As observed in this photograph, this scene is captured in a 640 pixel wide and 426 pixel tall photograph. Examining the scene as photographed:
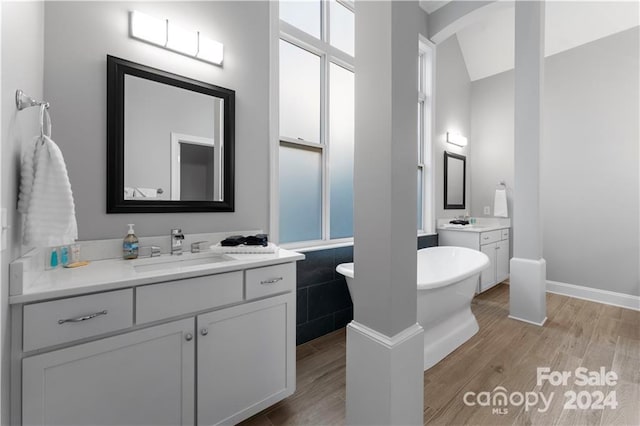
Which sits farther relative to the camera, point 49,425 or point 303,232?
point 303,232

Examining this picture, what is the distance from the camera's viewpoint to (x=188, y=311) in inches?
47.0

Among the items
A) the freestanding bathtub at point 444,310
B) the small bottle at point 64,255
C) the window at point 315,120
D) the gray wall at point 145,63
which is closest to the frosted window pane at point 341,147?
the window at point 315,120

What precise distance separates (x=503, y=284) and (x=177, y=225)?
415 centimetres

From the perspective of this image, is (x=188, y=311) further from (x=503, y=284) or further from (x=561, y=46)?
(x=561, y=46)

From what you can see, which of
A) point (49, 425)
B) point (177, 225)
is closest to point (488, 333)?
point (177, 225)

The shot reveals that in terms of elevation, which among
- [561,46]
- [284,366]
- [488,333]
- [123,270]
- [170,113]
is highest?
[561,46]

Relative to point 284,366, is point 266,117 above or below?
above

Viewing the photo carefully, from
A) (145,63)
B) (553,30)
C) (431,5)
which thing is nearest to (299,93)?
(145,63)

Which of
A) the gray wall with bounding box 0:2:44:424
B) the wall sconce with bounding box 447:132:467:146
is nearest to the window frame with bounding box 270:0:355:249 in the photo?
the gray wall with bounding box 0:2:44:424

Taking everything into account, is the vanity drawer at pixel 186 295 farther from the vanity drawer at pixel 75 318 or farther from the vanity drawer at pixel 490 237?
the vanity drawer at pixel 490 237

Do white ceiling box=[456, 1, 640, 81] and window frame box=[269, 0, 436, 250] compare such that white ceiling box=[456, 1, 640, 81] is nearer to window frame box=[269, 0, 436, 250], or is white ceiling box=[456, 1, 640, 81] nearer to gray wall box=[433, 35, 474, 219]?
gray wall box=[433, 35, 474, 219]

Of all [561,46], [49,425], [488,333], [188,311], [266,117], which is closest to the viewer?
[49,425]

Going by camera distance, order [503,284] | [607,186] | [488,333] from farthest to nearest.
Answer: [503,284] < [607,186] < [488,333]

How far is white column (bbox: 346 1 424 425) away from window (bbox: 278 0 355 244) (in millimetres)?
1282
